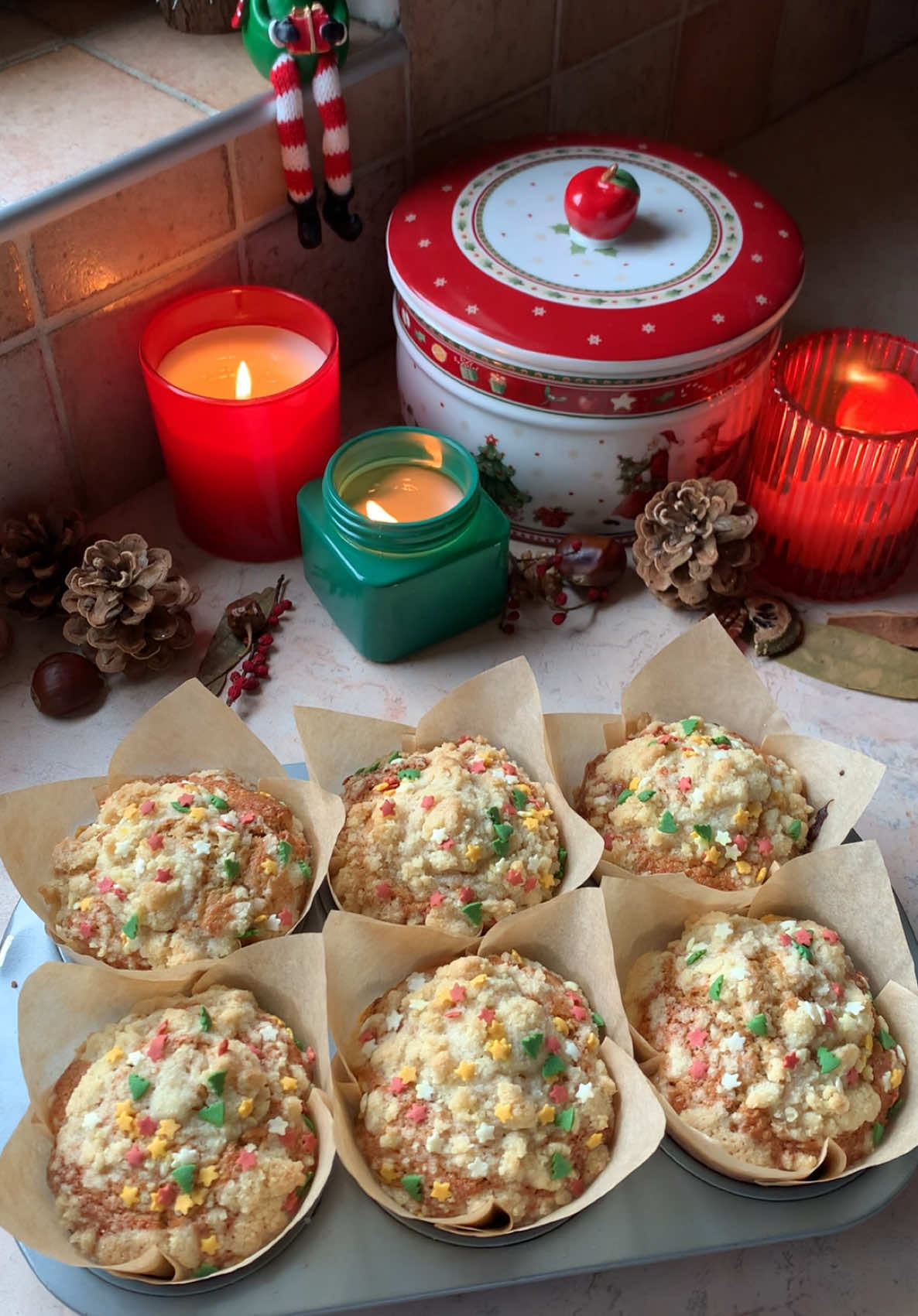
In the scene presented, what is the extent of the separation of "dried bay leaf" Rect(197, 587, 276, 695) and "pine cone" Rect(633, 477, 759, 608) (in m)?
0.36

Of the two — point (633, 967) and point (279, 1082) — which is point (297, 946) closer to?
point (279, 1082)

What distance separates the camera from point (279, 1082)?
74 centimetres

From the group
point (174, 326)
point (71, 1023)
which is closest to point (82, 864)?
point (71, 1023)

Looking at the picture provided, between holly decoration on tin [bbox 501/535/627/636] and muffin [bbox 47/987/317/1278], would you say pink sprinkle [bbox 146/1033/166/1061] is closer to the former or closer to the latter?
muffin [bbox 47/987/317/1278]

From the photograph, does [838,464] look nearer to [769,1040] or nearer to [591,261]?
[591,261]

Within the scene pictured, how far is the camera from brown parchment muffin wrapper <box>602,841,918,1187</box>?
78cm

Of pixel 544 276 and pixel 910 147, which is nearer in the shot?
pixel 544 276

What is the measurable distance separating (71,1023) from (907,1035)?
1.69ft

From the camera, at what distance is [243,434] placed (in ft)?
3.55

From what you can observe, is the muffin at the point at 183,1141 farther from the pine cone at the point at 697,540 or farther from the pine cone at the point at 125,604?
the pine cone at the point at 697,540

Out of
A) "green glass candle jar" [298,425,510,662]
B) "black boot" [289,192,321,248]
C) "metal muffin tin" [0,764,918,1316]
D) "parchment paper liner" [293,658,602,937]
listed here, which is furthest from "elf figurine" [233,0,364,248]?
"metal muffin tin" [0,764,918,1316]

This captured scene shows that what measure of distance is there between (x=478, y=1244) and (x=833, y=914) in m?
0.31

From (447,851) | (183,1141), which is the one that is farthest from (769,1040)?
(183,1141)

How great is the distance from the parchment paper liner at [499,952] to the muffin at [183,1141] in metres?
0.03
